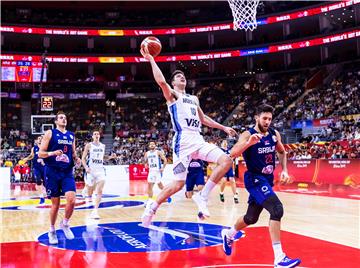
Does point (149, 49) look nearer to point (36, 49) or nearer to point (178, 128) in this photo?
point (178, 128)

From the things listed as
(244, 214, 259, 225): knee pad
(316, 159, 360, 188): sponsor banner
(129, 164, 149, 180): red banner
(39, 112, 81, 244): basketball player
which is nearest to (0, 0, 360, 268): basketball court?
(244, 214, 259, 225): knee pad

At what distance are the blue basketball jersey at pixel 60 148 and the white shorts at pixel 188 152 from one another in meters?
2.16

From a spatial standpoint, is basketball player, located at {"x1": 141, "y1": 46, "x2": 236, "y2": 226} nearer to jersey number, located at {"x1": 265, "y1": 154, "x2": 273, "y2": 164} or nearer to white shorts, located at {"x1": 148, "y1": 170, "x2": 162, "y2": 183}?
jersey number, located at {"x1": 265, "y1": 154, "x2": 273, "y2": 164}

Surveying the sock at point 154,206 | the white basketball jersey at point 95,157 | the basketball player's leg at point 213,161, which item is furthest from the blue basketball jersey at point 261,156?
the white basketball jersey at point 95,157

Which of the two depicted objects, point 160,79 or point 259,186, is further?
point 160,79

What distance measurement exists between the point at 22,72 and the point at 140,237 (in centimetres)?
2758

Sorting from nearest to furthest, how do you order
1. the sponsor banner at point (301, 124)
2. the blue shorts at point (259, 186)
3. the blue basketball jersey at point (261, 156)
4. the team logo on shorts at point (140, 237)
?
the blue shorts at point (259, 186) < the blue basketball jersey at point (261, 156) < the team logo on shorts at point (140, 237) < the sponsor banner at point (301, 124)

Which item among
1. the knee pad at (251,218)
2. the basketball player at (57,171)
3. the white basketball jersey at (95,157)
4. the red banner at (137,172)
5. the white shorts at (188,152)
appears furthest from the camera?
the red banner at (137,172)

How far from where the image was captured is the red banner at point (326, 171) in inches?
653

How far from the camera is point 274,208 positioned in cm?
488

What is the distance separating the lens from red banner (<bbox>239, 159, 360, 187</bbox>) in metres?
16.6

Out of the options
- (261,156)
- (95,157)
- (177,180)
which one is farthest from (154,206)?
(95,157)

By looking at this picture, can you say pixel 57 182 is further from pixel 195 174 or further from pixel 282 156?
pixel 195 174

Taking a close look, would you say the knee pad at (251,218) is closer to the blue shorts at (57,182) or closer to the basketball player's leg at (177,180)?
the basketball player's leg at (177,180)
